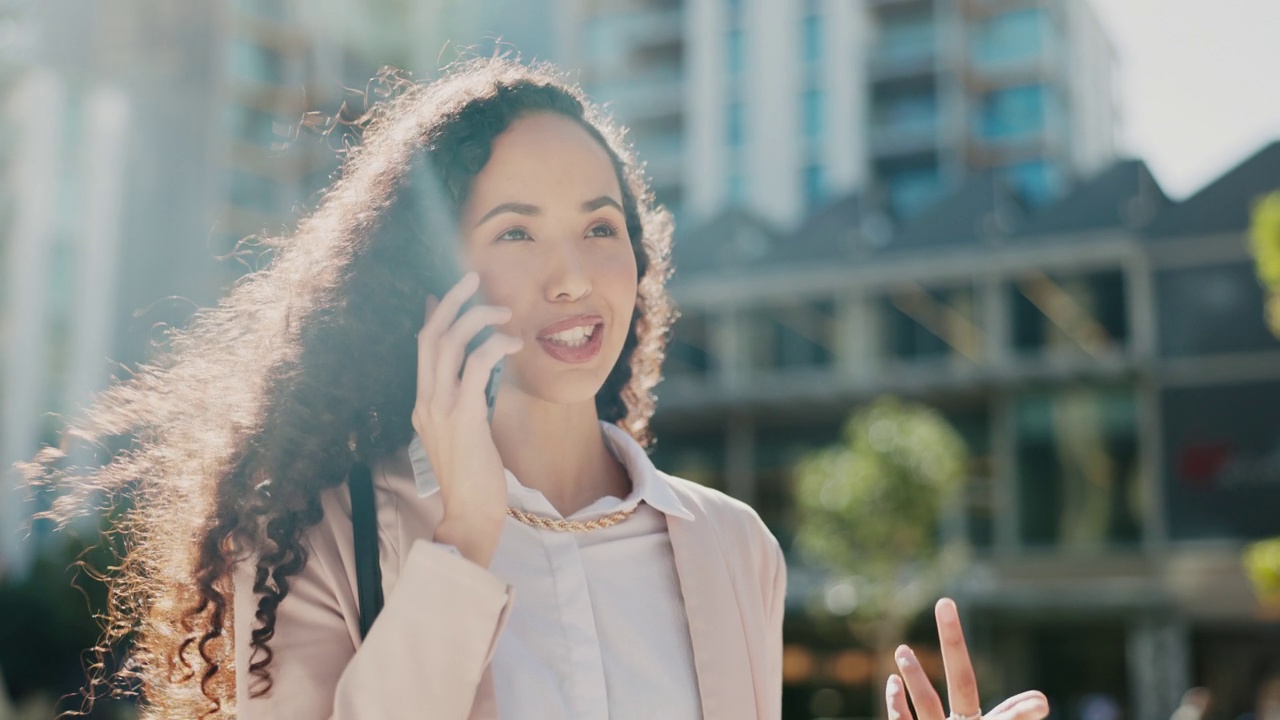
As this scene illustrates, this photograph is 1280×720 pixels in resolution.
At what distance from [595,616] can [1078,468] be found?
83.9ft

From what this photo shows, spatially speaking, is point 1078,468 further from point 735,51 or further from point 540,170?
point 540,170

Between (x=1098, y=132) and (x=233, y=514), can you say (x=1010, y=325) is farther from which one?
(x=233, y=514)

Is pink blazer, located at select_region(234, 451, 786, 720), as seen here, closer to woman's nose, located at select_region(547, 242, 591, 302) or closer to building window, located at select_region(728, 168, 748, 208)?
woman's nose, located at select_region(547, 242, 591, 302)

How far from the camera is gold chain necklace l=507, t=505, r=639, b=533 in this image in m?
2.01

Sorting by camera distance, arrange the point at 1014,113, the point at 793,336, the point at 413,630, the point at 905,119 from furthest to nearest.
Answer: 1. the point at 905,119
2. the point at 1014,113
3. the point at 793,336
4. the point at 413,630

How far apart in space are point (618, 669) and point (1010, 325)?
26.1 m

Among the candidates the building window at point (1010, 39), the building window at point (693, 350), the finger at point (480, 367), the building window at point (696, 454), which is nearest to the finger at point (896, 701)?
the finger at point (480, 367)

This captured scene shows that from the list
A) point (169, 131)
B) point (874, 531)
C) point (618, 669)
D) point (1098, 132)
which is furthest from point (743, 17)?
point (618, 669)

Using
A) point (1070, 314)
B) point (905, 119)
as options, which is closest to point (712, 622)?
point (1070, 314)

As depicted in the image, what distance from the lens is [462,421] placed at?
1.58 metres

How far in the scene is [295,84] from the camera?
37156 mm

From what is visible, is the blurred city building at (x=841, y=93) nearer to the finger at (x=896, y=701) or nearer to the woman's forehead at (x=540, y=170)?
the woman's forehead at (x=540, y=170)

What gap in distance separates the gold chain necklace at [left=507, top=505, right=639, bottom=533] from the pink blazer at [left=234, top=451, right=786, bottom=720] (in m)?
0.08

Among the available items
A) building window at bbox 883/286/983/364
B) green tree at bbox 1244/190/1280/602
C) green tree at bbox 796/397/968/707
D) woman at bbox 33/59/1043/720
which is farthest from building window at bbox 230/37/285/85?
woman at bbox 33/59/1043/720
